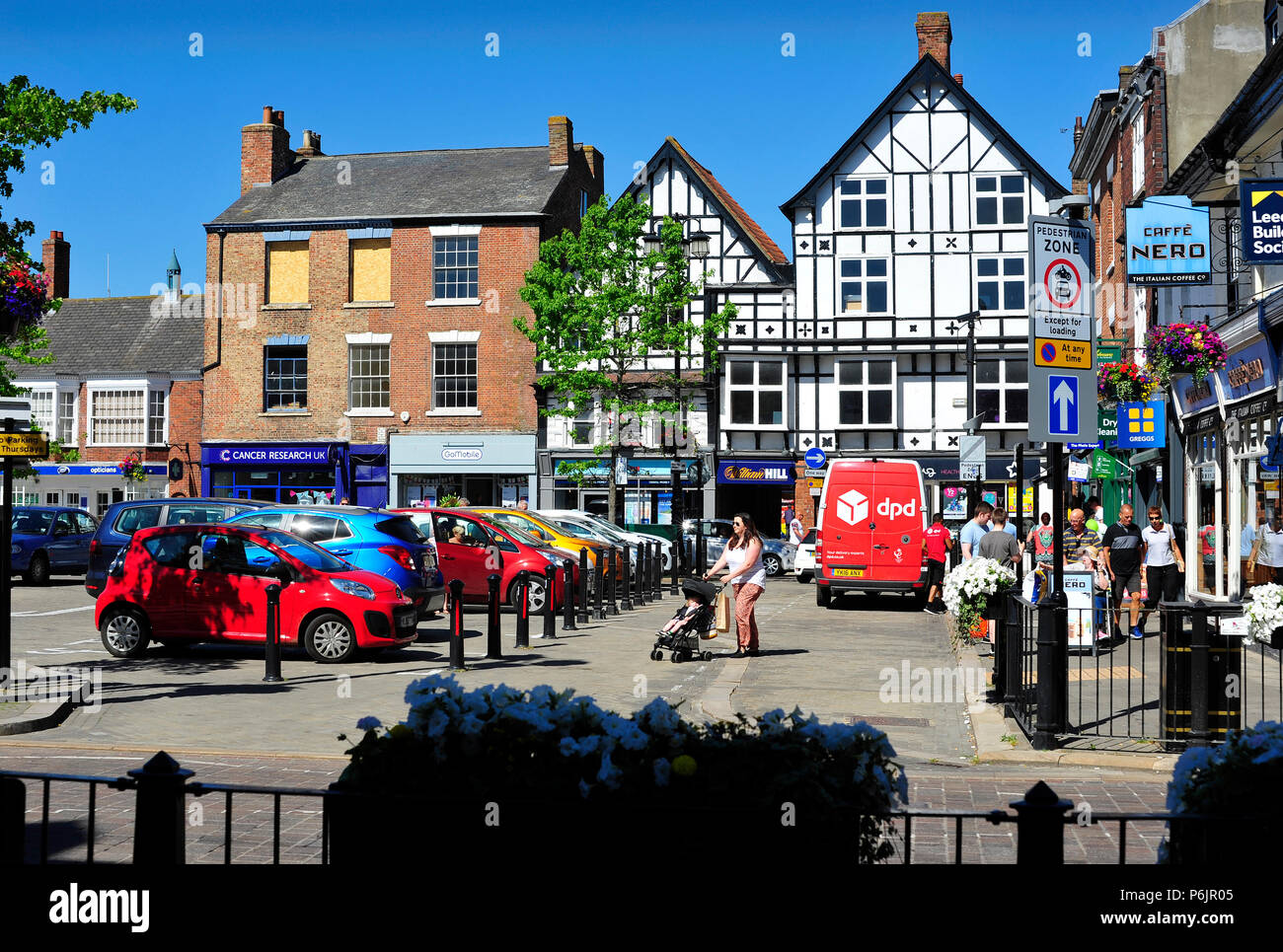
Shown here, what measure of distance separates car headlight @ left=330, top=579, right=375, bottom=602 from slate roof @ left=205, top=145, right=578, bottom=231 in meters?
28.0

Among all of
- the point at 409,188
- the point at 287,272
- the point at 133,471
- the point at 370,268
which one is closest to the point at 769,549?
the point at 370,268

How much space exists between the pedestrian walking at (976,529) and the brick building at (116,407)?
30.0 metres

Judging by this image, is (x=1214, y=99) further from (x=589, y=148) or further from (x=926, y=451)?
(x=589, y=148)

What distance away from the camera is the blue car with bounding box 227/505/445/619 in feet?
55.7

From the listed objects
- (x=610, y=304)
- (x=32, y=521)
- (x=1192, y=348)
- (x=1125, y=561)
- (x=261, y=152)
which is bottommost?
(x=1125, y=561)

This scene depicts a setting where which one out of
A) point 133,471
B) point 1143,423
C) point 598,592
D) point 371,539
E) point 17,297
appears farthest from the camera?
point 133,471

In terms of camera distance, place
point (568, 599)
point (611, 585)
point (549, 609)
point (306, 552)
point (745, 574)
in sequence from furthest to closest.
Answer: point (611, 585) → point (568, 599) → point (549, 609) → point (745, 574) → point (306, 552)

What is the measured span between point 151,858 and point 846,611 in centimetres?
2083

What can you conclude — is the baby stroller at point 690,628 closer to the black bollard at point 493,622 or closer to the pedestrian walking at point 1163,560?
the black bollard at point 493,622

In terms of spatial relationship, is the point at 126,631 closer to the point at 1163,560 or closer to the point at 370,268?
the point at 1163,560

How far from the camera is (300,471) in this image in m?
42.6

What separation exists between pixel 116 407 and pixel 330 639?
3484 cm

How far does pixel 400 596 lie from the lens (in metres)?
14.9

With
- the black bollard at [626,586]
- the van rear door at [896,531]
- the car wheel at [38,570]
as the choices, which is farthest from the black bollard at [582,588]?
the car wheel at [38,570]
